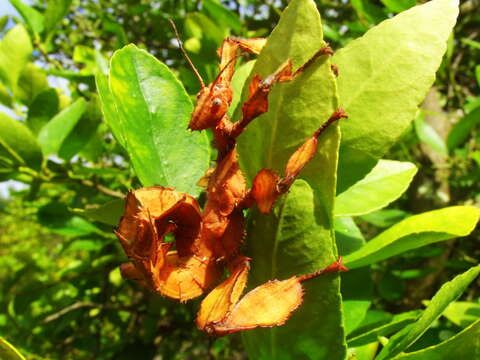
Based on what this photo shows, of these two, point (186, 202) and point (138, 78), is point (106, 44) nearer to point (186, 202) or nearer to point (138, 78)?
point (138, 78)

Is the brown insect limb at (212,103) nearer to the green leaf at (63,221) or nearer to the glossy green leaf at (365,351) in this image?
the glossy green leaf at (365,351)

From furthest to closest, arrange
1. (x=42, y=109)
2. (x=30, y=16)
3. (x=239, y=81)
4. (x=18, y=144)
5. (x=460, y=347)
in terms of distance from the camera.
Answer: (x=30, y=16), (x=42, y=109), (x=18, y=144), (x=239, y=81), (x=460, y=347)

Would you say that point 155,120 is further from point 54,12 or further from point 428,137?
point 428,137

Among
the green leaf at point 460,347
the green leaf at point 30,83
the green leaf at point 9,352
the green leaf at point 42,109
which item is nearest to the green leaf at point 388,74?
the green leaf at point 460,347

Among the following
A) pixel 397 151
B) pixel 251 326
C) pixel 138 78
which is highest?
pixel 138 78

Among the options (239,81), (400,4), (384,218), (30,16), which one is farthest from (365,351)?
(30,16)

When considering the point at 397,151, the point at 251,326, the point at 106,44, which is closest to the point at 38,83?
the point at 251,326
